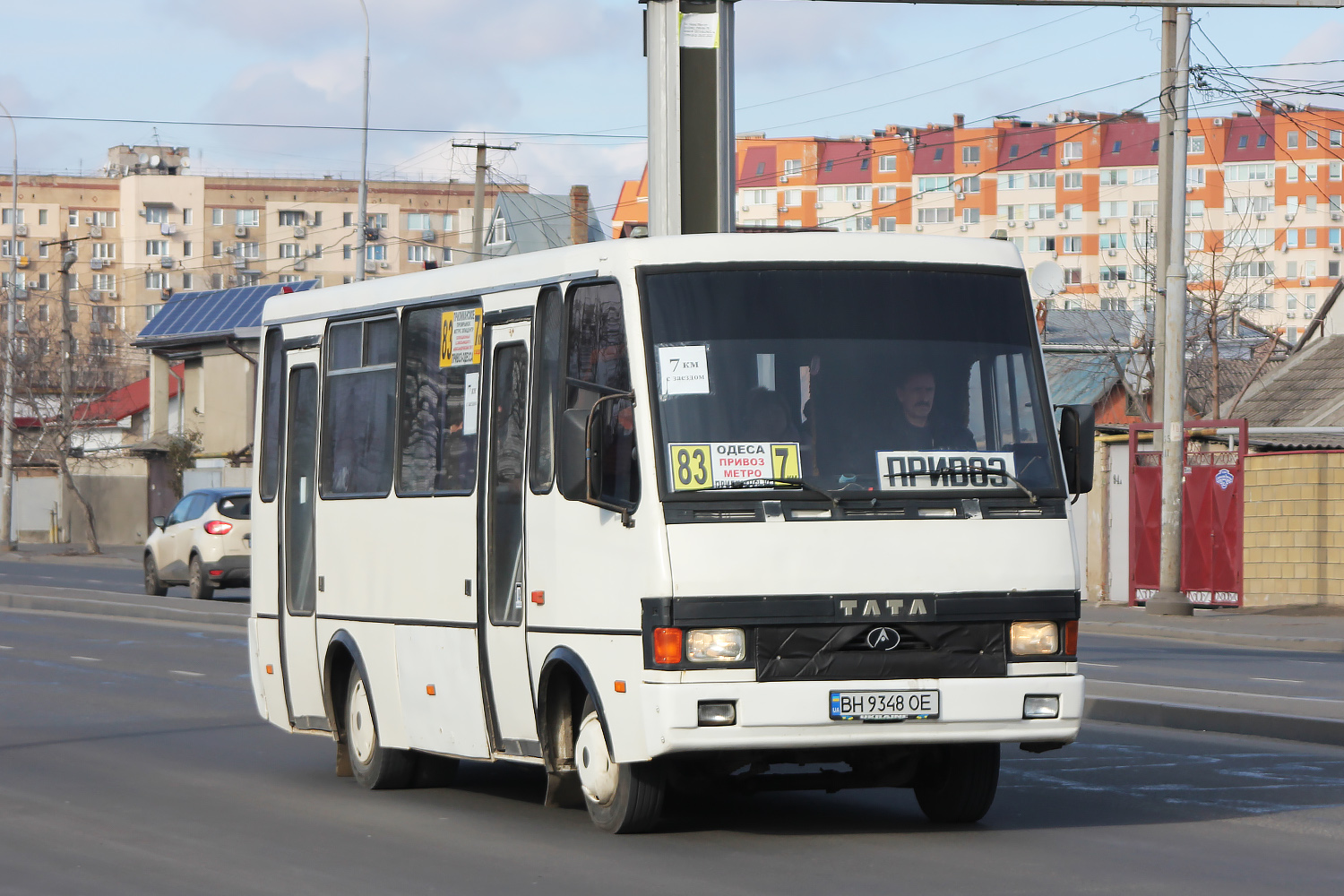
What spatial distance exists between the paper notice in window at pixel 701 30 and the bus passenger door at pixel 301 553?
3553mm

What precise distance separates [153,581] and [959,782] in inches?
1012

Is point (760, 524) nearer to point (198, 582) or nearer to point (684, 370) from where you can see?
point (684, 370)

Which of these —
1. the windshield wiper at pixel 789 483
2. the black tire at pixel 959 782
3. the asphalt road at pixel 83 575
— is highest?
the windshield wiper at pixel 789 483

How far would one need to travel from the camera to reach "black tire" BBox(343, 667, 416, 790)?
1104cm

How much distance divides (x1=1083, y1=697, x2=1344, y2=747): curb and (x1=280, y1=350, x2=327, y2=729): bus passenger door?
5035mm

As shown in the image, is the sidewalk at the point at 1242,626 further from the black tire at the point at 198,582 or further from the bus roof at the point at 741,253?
the bus roof at the point at 741,253

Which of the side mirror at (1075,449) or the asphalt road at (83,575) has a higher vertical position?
the side mirror at (1075,449)

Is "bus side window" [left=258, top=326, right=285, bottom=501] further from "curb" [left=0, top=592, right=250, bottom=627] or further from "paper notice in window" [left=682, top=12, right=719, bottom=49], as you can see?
"curb" [left=0, top=592, right=250, bottom=627]

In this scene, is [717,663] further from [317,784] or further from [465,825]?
[317,784]

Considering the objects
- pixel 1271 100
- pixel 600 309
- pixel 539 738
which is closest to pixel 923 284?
pixel 600 309

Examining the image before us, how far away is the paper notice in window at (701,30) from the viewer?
13.9 metres

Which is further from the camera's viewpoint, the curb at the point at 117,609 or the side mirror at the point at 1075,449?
the curb at the point at 117,609

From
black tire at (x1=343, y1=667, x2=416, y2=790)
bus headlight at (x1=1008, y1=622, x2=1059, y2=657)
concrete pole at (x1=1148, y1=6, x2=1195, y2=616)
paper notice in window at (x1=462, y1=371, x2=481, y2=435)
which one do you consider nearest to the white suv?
concrete pole at (x1=1148, y1=6, x2=1195, y2=616)

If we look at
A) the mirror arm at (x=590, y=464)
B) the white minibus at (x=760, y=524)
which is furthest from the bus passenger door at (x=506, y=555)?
the mirror arm at (x=590, y=464)
